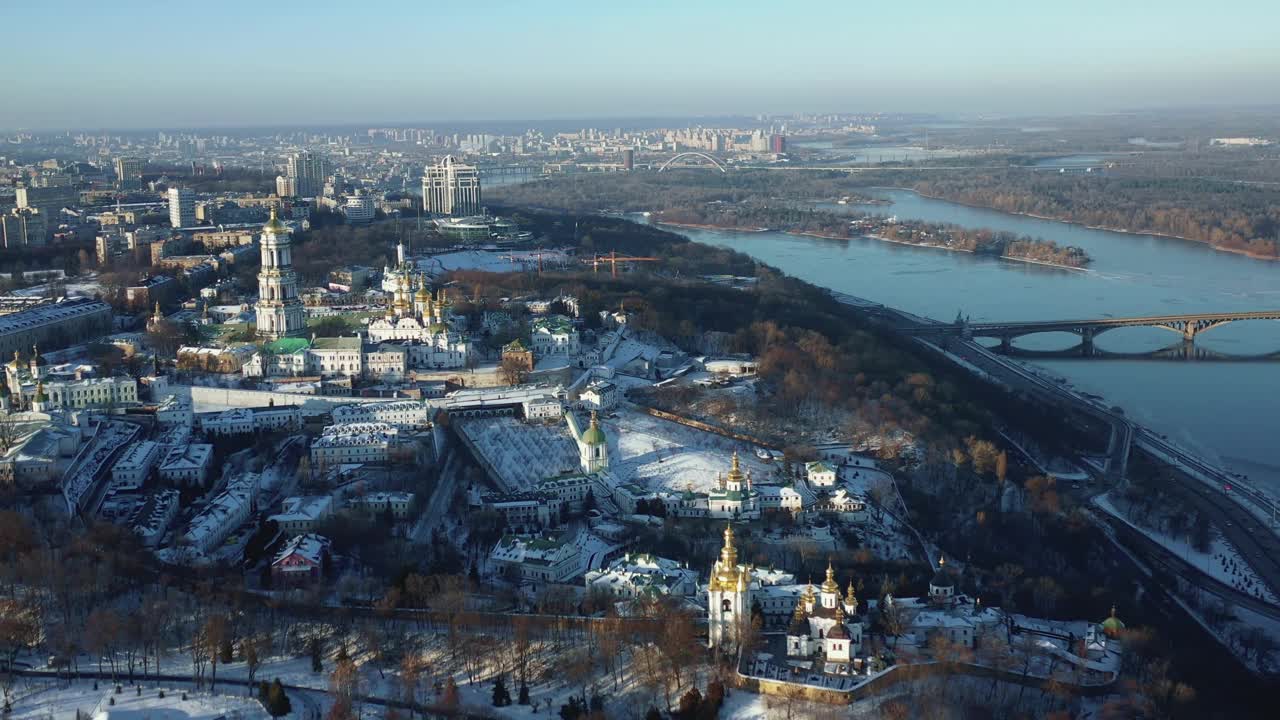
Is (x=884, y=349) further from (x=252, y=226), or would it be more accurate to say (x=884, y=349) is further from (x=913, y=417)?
(x=252, y=226)

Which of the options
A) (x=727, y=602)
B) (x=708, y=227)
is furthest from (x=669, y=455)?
(x=708, y=227)

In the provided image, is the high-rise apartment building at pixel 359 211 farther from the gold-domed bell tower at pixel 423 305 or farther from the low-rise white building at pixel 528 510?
the low-rise white building at pixel 528 510

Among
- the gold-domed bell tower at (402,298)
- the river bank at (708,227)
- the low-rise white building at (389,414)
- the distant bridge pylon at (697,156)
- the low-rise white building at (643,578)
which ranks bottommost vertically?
the distant bridge pylon at (697,156)

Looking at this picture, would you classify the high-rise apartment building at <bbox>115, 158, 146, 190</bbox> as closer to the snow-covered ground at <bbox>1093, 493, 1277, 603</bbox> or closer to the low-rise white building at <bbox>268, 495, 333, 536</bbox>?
the low-rise white building at <bbox>268, 495, 333, 536</bbox>

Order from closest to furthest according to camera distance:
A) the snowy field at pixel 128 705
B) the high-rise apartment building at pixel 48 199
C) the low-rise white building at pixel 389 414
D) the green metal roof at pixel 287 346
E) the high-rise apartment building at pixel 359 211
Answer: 1. the snowy field at pixel 128 705
2. the low-rise white building at pixel 389 414
3. the green metal roof at pixel 287 346
4. the high-rise apartment building at pixel 48 199
5. the high-rise apartment building at pixel 359 211

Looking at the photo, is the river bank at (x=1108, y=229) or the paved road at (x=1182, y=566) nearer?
the paved road at (x=1182, y=566)

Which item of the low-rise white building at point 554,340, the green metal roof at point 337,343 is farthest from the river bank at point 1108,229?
Answer: the green metal roof at point 337,343

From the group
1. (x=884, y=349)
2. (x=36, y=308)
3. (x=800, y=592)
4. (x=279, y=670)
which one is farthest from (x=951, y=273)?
(x=279, y=670)
